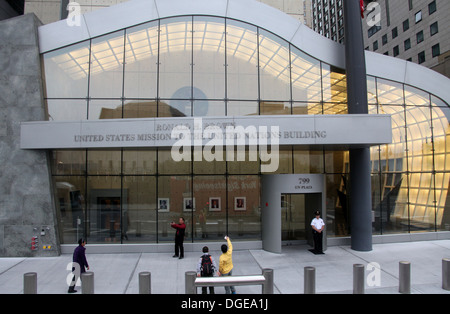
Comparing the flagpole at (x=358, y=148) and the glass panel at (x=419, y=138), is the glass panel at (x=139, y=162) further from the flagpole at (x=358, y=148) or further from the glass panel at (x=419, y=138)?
the glass panel at (x=419, y=138)

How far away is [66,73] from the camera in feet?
41.0

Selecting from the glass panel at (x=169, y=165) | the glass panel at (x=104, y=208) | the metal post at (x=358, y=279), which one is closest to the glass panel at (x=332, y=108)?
the glass panel at (x=169, y=165)

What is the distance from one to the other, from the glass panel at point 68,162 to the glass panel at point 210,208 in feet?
15.1

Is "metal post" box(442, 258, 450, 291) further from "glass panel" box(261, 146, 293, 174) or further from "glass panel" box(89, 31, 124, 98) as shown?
"glass panel" box(89, 31, 124, 98)

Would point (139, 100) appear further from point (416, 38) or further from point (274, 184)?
point (416, 38)

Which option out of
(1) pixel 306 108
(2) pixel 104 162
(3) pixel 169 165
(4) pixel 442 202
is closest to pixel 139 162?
(3) pixel 169 165

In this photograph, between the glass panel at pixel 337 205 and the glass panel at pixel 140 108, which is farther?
the glass panel at pixel 337 205

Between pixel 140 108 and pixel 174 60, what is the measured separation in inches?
95.8

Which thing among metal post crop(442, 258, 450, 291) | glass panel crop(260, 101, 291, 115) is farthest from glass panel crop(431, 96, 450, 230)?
metal post crop(442, 258, 450, 291)

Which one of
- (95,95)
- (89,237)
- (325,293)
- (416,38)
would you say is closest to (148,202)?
(89,237)

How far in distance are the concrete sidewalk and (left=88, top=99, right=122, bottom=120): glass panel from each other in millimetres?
5416

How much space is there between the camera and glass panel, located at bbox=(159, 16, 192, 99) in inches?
504

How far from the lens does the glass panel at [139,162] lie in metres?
12.6

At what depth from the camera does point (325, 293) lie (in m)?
7.87
